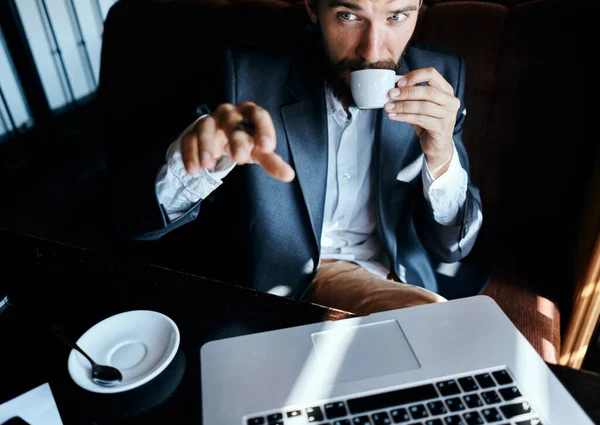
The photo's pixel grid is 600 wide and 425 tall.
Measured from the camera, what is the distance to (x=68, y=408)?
0.65 metres

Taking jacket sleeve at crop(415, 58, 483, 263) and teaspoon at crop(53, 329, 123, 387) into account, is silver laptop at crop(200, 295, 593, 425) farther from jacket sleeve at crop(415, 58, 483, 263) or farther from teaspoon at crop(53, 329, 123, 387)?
jacket sleeve at crop(415, 58, 483, 263)

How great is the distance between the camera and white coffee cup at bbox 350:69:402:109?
878mm

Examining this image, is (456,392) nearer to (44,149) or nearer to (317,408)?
(317,408)

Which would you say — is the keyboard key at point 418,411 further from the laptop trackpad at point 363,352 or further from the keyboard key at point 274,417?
the keyboard key at point 274,417

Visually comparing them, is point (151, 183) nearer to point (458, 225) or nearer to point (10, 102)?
point (458, 225)

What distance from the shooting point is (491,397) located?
0.63 meters

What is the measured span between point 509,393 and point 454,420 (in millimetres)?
98

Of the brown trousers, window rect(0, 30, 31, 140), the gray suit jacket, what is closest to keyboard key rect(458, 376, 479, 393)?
the brown trousers

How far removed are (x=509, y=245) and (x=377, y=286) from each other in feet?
2.02

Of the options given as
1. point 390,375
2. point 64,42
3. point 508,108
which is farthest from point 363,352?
point 64,42

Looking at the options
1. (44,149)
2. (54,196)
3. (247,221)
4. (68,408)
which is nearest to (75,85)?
(44,149)

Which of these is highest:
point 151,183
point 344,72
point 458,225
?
point 344,72

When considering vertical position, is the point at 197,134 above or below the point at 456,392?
above

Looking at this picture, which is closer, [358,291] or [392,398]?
[392,398]
